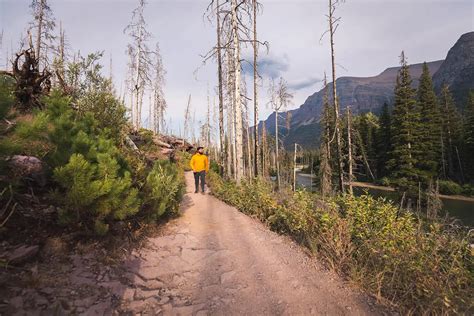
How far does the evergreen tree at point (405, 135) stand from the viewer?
2547cm

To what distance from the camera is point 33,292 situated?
281cm

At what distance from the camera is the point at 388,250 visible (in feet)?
13.1

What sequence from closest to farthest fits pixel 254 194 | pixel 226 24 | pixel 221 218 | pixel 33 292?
pixel 33 292
pixel 221 218
pixel 254 194
pixel 226 24

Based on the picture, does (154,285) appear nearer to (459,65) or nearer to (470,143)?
(470,143)

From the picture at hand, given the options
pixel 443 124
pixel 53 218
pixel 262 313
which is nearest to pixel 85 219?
pixel 53 218

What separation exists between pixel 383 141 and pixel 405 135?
65.5 ft

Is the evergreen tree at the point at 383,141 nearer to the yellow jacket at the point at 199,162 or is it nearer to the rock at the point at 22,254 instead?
the yellow jacket at the point at 199,162

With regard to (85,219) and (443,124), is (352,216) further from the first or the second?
(443,124)

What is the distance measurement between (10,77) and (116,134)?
2860 mm

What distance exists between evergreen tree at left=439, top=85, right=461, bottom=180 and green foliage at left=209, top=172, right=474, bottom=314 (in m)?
42.6

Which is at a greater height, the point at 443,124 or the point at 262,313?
the point at 443,124

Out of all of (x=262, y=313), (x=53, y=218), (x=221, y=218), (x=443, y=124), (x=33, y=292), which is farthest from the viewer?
(x=443, y=124)

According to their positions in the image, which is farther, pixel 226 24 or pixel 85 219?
pixel 226 24

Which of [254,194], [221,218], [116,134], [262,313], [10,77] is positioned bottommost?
[262,313]
